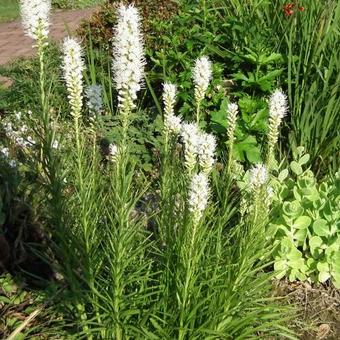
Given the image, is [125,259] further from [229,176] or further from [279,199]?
[279,199]

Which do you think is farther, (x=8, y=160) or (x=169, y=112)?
(x=8, y=160)

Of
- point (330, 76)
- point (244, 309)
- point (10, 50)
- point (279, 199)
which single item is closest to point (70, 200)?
point (244, 309)

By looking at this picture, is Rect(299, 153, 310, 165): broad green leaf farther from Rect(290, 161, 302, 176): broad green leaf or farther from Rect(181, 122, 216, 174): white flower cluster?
Rect(181, 122, 216, 174): white flower cluster

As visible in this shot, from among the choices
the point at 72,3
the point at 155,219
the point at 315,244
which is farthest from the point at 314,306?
the point at 72,3

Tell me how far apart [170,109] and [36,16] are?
64cm

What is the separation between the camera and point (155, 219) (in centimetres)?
327

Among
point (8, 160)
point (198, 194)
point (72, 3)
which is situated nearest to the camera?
point (198, 194)

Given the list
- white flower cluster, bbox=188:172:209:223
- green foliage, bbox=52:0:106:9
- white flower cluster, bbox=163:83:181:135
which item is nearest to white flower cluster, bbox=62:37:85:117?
white flower cluster, bbox=163:83:181:135

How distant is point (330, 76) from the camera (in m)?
4.79

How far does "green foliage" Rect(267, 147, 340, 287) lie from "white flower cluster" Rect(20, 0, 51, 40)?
6.51 feet

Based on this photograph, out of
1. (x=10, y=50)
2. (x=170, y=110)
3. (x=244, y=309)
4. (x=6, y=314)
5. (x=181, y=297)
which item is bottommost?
(x=10, y=50)

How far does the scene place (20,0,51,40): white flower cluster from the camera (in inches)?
85.6

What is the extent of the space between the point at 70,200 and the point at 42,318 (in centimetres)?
71

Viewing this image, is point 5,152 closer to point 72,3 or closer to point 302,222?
point 302,222
